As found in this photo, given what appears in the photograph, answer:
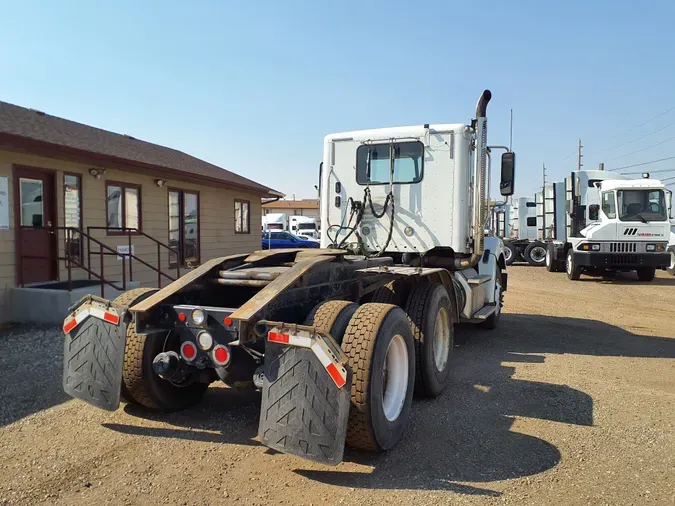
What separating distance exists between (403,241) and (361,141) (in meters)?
1.42

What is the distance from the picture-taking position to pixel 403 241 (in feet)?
21.9

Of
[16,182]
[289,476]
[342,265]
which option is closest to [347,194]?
[342,265]

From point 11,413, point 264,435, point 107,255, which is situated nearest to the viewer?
point 264,435

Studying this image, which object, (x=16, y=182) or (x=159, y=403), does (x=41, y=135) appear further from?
(x=159, y=403)

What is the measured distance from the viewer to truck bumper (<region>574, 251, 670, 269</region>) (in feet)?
51.4

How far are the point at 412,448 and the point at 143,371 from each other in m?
2.10

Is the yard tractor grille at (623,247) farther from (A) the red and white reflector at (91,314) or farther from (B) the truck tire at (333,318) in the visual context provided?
(A) the red and white reflector at (91,314)

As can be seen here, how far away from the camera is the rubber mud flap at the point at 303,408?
3.12m

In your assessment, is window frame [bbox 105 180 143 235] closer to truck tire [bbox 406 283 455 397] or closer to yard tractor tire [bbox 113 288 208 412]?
yard tractor tire [bbox 113 288 208 412]

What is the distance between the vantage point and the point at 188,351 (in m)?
3.83

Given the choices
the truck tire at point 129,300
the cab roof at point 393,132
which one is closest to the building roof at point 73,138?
the cab roof at point 393,132

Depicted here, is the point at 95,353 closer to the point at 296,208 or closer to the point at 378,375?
the point at 378,375

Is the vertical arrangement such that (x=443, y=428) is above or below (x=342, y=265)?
below

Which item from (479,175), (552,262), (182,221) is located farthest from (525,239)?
(479,175)
